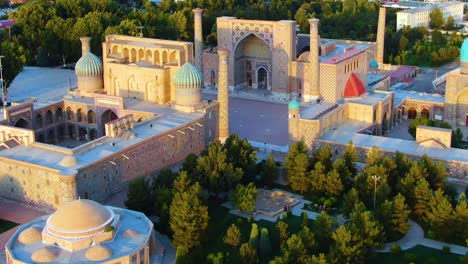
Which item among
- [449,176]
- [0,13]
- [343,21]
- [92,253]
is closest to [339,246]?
[92,253]

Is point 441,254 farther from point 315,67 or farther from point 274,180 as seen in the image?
point 315,67

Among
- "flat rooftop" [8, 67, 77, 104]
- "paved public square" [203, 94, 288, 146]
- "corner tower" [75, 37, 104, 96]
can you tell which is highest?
"corner tower" [75, 37, 104, 96]

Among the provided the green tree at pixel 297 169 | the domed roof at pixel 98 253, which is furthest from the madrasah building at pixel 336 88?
the domed roof at pixel 98 253

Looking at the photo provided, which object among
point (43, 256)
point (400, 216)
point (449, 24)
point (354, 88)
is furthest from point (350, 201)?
point (449, 24)

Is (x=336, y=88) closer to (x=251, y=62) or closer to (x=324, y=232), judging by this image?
(x=251, y=62)

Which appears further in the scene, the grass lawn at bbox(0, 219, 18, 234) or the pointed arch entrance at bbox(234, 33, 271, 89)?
the pointed arch entrance at bbox(234, 33, 271, 89)

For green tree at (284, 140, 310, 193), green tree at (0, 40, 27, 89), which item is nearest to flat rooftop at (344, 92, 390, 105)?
green tree at (284, 140, 310, 193)

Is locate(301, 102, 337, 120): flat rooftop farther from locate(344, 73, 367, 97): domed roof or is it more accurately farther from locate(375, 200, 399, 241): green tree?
locate(375, 200, 399, 241): green tree

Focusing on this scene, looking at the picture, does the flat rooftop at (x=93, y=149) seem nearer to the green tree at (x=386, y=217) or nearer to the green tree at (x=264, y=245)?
the green tree at (x=264, y=245)
